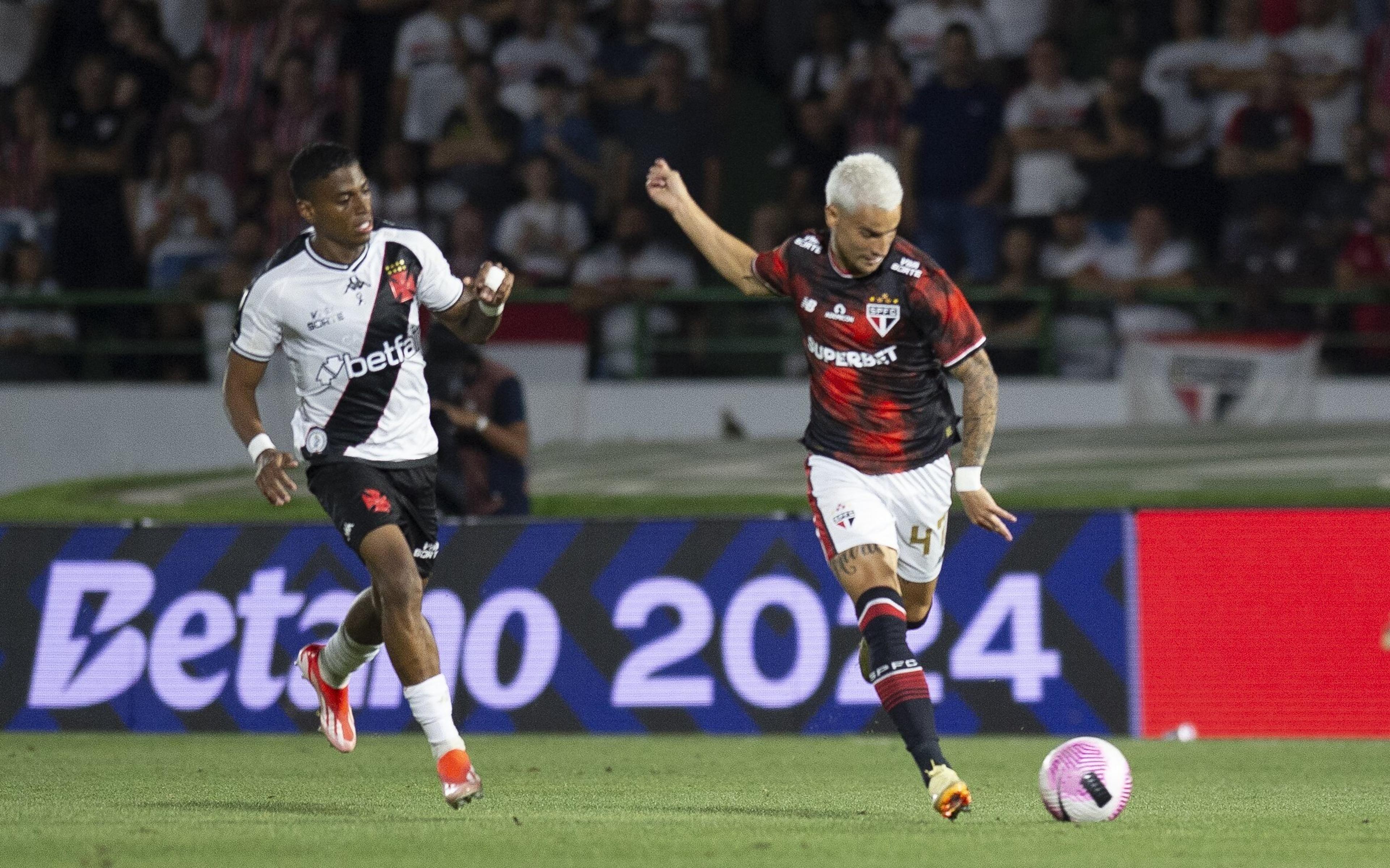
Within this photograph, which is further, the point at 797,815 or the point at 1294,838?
the point at 797,815

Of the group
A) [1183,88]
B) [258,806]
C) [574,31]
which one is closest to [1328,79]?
[1183,88]

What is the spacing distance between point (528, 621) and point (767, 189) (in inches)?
268

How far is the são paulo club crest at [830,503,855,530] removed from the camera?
286 inches

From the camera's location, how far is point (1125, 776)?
21.4 ft

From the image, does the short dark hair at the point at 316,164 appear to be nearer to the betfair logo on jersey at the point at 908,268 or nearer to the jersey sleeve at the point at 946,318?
the betfair logo on jersey at the point at 908,268

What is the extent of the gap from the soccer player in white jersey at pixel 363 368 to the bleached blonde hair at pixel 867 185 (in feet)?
4.17

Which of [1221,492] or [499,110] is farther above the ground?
[499,110]

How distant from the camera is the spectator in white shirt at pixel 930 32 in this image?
53.9 ft

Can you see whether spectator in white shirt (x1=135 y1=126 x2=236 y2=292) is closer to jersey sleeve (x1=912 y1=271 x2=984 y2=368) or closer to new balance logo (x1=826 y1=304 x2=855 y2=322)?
new balance logo (x1=826 y1=304 x2=855 y2=322)

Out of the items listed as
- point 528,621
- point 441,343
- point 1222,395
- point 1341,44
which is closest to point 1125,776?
point 528,621

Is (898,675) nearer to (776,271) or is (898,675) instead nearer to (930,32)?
(776,271)

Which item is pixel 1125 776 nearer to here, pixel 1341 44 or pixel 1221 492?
pixel 1221 492

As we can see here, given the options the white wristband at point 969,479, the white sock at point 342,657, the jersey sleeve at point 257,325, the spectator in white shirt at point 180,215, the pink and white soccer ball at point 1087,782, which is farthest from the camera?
the spectator in white shirt at point 180,215

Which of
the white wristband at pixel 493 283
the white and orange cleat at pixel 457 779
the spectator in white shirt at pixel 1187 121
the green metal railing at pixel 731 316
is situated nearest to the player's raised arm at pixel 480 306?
the white wristband at pixel 493 283
